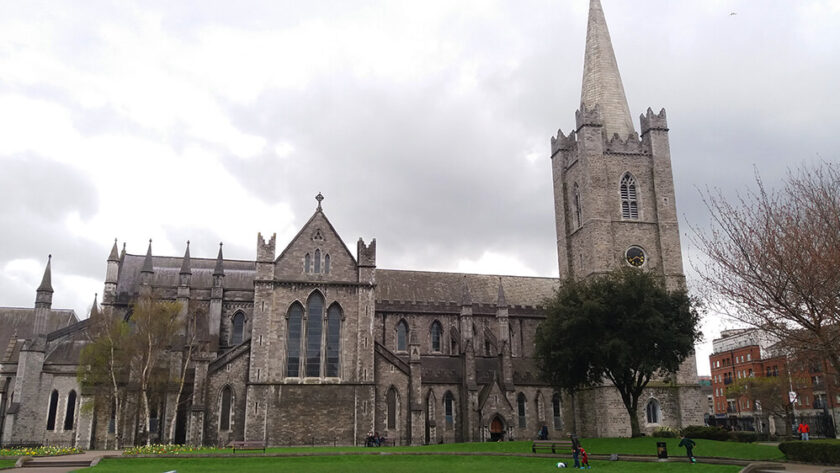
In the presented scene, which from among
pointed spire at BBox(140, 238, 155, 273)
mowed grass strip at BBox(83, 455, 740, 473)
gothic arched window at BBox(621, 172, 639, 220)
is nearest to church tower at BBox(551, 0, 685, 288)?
gothic arched window at BBox(621, 172, 639, 220)

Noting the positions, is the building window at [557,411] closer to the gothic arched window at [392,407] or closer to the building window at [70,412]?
the gothic arched window at [392,407]

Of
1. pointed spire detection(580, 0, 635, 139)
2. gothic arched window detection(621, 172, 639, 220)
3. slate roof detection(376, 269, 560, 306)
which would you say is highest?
pointed spire detection(580, 0, 635, 139)

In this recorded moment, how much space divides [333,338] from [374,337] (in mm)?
3826

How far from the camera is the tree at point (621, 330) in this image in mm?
38719

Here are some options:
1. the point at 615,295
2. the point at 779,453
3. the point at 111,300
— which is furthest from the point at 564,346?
the point at 111,300

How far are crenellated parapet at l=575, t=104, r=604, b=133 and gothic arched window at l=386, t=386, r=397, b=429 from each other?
27.9 metres

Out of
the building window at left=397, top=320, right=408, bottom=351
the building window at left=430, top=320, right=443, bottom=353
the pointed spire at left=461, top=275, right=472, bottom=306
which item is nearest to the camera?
the pointed spire at left=461, top=275, right=472, bottom=306

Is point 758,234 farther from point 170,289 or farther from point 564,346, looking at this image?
point 170,289

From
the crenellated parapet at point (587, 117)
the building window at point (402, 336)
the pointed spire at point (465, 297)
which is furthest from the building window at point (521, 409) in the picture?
the crenellated parapet at point (587, 117)

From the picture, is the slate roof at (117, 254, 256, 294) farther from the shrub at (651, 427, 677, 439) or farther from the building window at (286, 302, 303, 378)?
the shrub at (651, 427, 677, 439)

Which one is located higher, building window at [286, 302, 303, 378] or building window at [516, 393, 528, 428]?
building window at [286, 302, 303, 378]

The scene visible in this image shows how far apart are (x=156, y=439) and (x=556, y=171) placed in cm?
4097

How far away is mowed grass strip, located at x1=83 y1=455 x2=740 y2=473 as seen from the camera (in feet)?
82.7

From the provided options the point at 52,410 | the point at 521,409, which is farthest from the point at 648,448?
the point at 52,410
